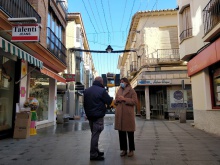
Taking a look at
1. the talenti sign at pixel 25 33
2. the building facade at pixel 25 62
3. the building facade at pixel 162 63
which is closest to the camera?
the talenti sign at pixel 25 33

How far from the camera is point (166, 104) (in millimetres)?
20141

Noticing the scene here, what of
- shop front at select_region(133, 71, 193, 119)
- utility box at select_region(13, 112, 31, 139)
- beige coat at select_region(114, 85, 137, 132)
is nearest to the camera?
beige coat at select_region(114, 85, 137, 132)

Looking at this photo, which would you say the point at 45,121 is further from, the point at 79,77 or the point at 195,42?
the point at 79,77

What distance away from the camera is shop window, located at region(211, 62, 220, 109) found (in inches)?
381

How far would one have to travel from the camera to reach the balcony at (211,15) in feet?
29.5

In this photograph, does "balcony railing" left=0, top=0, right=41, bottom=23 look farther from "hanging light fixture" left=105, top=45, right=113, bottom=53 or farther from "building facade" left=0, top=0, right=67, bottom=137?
"hanging light fixture" left=105, top=45, right=113, bottom=53

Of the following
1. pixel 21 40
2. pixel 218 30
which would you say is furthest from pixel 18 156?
pixel 218 30

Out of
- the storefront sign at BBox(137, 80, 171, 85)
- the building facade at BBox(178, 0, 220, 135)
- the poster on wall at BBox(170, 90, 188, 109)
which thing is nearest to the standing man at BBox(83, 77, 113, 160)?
the building facade at BBox(178, 0, 220, 135)

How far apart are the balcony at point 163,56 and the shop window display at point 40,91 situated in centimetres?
982

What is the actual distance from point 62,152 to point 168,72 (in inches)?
600

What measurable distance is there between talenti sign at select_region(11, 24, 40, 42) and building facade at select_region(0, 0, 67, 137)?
0.14 ft

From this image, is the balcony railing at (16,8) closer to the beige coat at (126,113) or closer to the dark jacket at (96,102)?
the dark jacket at (96,102)

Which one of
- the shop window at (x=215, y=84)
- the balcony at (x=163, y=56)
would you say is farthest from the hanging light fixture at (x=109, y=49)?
the shop window at (x=215, y=84)

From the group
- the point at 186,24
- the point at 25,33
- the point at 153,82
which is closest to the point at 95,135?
the point at 25,33
